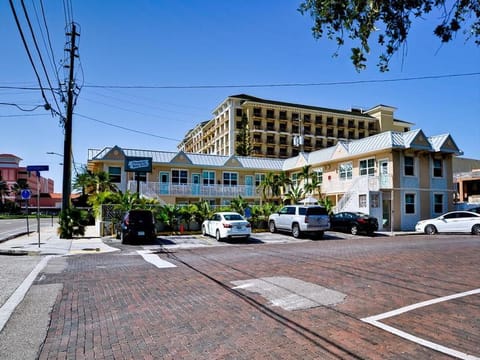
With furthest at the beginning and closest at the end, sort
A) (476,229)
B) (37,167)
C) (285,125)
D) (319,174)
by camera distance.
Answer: (285,125)
(319,174)
(476,229)
(37,167)

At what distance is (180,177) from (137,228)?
18191 mm

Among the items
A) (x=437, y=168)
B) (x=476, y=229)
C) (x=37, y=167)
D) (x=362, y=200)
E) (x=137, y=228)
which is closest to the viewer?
(x=37, y=167)

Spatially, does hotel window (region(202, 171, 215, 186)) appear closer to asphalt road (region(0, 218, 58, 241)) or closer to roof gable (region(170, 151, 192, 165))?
roof gable (region(170, 151, 192, 165))

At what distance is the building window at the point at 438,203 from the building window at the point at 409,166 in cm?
330

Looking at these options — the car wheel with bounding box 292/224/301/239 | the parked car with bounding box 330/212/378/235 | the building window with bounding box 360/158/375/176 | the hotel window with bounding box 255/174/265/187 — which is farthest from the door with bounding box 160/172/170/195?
the building window with bounding box 360/158/375/176

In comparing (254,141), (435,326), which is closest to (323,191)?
(435,326)

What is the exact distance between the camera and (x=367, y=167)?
98.8ft

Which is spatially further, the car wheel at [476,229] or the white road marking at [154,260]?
the car wheel at [476,229]

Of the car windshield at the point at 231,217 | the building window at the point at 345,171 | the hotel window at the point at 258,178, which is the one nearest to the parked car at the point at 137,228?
the car windshield at the point at 231,217

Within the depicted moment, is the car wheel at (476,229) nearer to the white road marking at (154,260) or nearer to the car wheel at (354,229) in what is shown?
the car wheel at (354,229)

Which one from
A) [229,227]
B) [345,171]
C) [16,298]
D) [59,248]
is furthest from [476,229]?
[16,298]

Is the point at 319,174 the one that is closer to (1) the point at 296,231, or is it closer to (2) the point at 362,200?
(2) the point at 362,200

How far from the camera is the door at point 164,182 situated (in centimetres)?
3297

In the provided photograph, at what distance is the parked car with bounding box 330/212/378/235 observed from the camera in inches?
927
